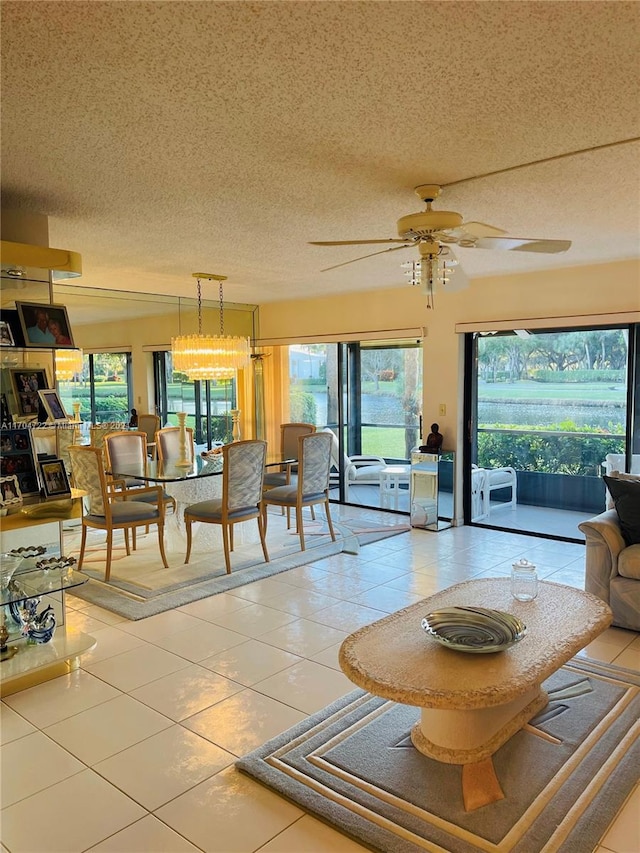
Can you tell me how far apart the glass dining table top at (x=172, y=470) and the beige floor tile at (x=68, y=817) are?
268cm

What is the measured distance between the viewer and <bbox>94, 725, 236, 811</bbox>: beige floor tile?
2.32 metres

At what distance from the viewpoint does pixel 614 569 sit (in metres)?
3.74

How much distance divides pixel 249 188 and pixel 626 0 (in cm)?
191

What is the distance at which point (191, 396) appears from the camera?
7898 mm

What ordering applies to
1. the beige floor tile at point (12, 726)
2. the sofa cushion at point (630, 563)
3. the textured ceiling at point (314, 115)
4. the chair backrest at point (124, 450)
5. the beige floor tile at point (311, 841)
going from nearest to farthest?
the textured ceiling at point (314, 115) → the beige floor tile at point (311, 841) → the beige floor tile at point (12, 726) → the sofa cushion at point (630, 563) → the chair backrest at point (124, 450)

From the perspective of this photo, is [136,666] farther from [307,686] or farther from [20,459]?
[20,459]

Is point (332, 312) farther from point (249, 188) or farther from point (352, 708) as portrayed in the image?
point (352, 708)

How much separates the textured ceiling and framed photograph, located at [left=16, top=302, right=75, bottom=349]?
1.91 ft

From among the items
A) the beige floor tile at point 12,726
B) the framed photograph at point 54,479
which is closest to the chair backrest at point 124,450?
the framed photograph at point 54,479

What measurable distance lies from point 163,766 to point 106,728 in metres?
0.43

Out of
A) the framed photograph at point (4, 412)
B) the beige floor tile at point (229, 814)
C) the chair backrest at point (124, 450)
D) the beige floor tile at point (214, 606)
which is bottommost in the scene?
the beige floor tile at point (229, 814)

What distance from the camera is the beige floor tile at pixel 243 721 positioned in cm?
263

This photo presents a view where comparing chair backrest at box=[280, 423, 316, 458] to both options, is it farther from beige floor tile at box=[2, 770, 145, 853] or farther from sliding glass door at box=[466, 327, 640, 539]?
beige floor tile at box=[2, 770, 145, 853]

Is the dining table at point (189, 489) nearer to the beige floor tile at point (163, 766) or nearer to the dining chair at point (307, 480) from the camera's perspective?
the dining chair at point (307, 480)
